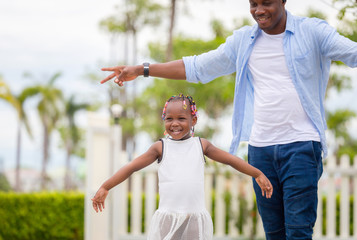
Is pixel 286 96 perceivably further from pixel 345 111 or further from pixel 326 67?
pixel 345 111

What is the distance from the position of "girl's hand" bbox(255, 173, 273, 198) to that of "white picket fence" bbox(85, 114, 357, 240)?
5.33 metres

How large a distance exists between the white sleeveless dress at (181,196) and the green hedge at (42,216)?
8.41 metres

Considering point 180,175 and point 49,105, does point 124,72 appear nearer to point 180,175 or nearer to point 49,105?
point 180,175

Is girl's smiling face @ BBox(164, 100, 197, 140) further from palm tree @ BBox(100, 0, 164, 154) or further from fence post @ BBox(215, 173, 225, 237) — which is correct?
palm tree @ BBox(100, 0, 164, 154)

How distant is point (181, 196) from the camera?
8.87ft

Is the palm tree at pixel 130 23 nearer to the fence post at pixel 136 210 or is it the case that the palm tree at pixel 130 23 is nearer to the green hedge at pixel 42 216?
the green hedge at pixel 42 216

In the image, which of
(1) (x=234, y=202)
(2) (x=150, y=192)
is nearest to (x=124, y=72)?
(2) (x=150, y=192)

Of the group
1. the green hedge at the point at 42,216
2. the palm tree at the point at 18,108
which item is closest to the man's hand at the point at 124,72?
the green hedge at the point at 42,216

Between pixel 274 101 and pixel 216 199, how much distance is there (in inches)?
222

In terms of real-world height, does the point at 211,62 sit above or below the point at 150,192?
above

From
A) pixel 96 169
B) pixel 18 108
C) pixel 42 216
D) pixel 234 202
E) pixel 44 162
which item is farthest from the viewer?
pixel 44 162

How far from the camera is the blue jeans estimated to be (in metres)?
2.69

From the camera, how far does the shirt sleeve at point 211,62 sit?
9.90ft

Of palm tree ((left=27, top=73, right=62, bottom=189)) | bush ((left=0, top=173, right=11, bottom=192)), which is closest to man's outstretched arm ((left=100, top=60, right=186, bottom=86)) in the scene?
palm tree ((left=27, top=73, right=62, bottom=189))
